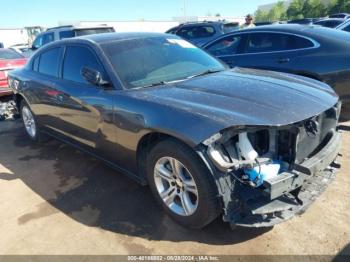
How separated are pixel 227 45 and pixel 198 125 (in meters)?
4.25

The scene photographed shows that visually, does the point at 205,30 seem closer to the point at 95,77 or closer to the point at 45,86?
the point at 45,86

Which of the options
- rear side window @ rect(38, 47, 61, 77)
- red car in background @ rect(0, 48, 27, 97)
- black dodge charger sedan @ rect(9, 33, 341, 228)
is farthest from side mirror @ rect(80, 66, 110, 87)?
red car in background @ rect(0, 48, 27, 97)

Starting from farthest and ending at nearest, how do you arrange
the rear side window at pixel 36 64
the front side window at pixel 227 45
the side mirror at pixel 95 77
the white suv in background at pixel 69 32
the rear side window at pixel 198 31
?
the rear side window at pixel 198 31, the white suv in background at pixel 69 32, the front side window at pixel 227 45, the rear side window at pixel 36 64, the side mirror at pixel 95 77

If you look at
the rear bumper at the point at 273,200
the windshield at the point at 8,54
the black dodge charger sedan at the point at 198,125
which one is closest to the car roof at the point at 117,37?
the black dodge charger sedan at the point at 198,125

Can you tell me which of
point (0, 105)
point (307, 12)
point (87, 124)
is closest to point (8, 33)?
point (0, 105)

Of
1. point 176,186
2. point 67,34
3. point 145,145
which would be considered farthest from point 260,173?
point 67,34

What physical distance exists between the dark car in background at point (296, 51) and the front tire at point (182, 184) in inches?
119

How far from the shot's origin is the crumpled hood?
257 centimetres

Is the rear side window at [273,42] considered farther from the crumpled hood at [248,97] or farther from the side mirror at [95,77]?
the side mirror at [95,77]

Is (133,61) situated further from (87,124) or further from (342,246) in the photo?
(342,246)

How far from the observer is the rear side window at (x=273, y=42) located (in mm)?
5328

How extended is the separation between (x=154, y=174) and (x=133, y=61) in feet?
4.20

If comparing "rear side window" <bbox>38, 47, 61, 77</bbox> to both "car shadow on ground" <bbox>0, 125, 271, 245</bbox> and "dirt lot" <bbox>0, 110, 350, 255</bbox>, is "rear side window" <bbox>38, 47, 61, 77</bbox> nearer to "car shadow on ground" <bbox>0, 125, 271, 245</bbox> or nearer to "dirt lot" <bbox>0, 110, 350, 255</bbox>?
"car shadow on ground" <bbox>0, 125, 271, 245</bbox>

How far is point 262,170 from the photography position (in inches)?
98.9
